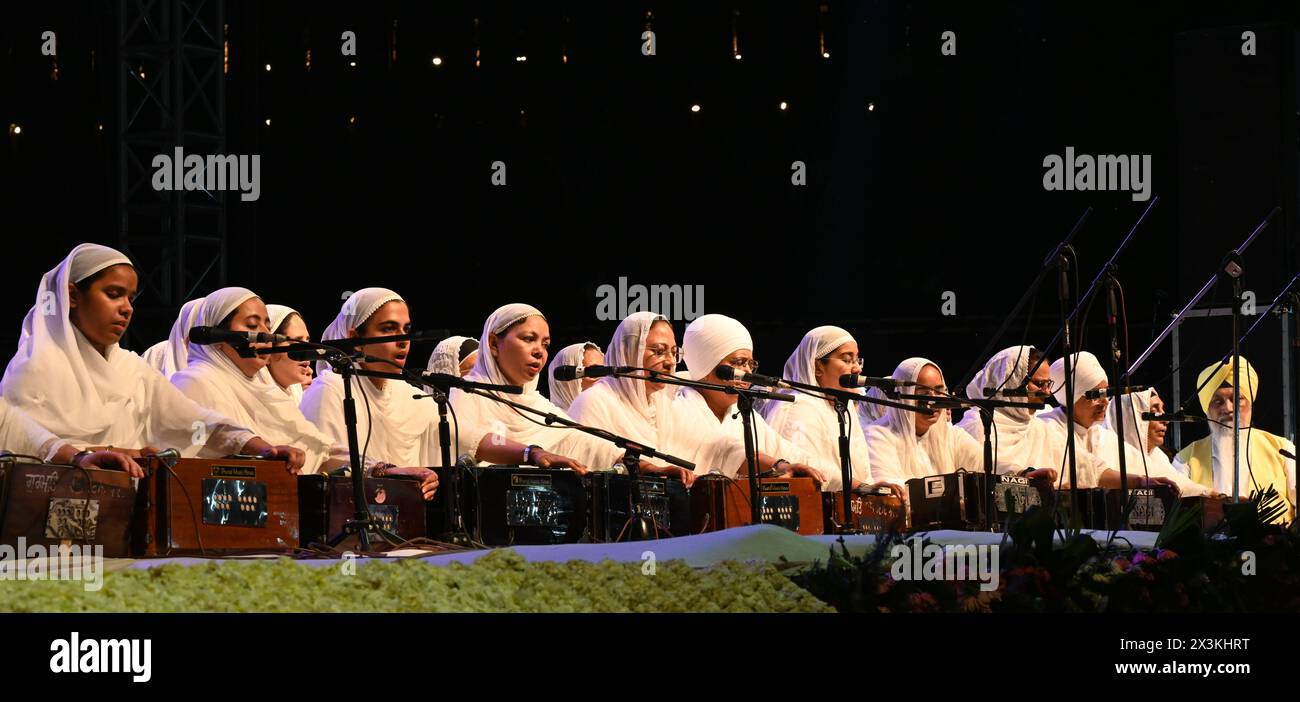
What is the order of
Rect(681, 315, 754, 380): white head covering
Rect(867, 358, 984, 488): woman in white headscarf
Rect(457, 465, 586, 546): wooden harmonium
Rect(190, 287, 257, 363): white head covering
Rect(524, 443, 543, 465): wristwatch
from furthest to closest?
1. Rect(867, 358, 984, 488): woman in white headscarf
2. Rect(681, 315, 754, 380): white head covering
3. Rect(524, 443, 543, 465): wristwatch
4. Rect(190, 287, 257, 363): white head covering
5. Rect(457, 465, 586, 546): wooden harmonium

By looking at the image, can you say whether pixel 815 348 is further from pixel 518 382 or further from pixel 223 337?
pixel 223 337

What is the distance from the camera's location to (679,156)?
43.0ft

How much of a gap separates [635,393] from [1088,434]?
159 inches

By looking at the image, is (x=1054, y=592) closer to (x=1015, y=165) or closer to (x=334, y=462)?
(x=334, y=462)

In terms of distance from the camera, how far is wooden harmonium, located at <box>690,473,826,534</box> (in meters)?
6.75

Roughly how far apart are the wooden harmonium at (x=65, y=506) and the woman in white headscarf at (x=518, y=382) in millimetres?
2533

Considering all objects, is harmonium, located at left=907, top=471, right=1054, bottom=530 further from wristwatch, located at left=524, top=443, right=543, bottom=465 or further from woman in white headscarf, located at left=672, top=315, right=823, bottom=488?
wristwatch, located at left=524, top=443, right=543, bottom=465

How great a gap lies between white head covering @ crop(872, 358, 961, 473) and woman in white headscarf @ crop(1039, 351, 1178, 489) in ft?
2.37

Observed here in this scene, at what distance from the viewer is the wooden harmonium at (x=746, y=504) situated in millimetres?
6750

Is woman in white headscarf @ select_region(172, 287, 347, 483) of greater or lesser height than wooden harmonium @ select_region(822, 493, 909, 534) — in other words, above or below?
above

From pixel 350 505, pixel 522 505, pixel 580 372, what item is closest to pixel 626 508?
pixel 522 505

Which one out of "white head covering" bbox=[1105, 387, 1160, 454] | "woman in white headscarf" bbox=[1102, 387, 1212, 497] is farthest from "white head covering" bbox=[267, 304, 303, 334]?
"white head covering" bbox=[1105, 387, 1160, 454]
